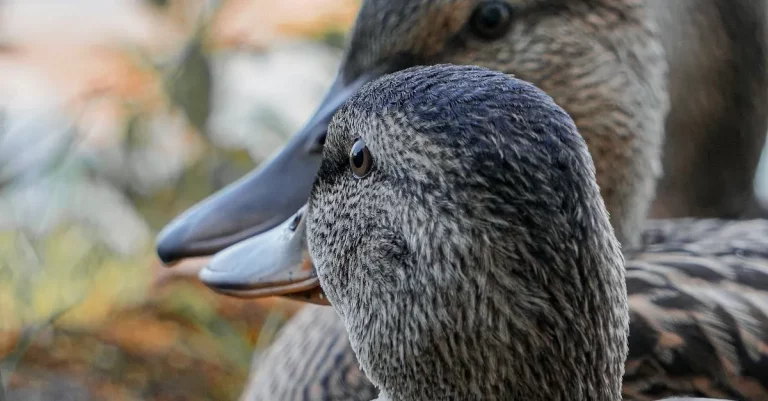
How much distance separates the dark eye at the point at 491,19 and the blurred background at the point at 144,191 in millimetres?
874

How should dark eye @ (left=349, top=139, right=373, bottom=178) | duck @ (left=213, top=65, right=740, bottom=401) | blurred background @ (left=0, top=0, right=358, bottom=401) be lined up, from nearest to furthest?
duck @ (left=213, top=65, right=740, bottom=401) → dark eye @ (left=349, top=139, right=373, bottom=178) → blurred background @ (left=0, top=0, right=358, bottom=401)

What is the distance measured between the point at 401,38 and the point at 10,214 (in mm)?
1278

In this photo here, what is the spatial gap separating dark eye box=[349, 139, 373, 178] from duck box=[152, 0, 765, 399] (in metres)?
0.57

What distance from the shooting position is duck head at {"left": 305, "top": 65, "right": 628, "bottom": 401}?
981mm

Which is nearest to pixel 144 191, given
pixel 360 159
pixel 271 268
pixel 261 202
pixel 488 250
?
pixel 261 202

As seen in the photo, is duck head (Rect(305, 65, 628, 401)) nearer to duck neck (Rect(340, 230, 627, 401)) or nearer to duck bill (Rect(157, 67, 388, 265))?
duck neck (Rect(340, 230, 627, 401))

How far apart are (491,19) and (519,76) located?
114mm

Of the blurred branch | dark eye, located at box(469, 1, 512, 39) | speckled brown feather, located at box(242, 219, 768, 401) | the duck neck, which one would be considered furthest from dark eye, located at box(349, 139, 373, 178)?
the blurred branch

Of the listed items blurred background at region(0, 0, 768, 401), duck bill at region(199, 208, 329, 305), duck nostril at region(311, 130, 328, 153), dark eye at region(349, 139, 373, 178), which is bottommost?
blurred background at region(0, 0, 768, 401)

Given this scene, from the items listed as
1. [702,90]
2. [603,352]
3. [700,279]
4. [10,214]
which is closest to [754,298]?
[700,279]

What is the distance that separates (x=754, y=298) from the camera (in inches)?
61.5

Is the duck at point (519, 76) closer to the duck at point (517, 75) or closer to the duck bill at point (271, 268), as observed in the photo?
the duck at point (517, 75)

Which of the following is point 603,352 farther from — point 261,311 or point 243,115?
point 243,115

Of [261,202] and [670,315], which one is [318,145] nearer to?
[261,202]
